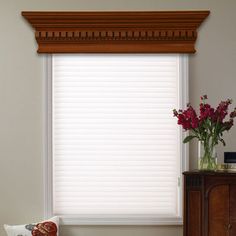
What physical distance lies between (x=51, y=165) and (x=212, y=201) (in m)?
1.26

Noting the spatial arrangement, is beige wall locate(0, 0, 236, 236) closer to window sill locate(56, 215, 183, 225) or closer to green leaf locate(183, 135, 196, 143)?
window sill locate(56, 215, 183, 225)

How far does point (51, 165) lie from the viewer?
11.3 ft

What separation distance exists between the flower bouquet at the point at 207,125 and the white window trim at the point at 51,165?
0.26 metres

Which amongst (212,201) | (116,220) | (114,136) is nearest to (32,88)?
(114,136)

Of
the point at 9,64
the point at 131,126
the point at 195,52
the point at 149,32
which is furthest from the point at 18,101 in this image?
the point at 195,52

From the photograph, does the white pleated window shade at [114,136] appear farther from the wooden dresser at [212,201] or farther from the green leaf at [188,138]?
the wooden dresser at [212,201]

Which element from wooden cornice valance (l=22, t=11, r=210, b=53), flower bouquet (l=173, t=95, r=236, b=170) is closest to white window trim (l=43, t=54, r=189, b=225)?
wooden cornice valance (l=22, t=11, r=210, b=53)

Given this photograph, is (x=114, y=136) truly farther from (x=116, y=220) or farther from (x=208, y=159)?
(x=208, y=159)

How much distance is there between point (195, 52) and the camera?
3457mm

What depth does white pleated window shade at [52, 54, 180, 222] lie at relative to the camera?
3486 mm

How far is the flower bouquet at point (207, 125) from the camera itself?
311cm

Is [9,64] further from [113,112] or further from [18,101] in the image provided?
[113,112]

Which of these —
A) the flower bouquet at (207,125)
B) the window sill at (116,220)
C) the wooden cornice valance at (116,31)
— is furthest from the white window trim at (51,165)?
the flower bouquet at (207,125)

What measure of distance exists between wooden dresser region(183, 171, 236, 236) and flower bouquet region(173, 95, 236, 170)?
172 mm
